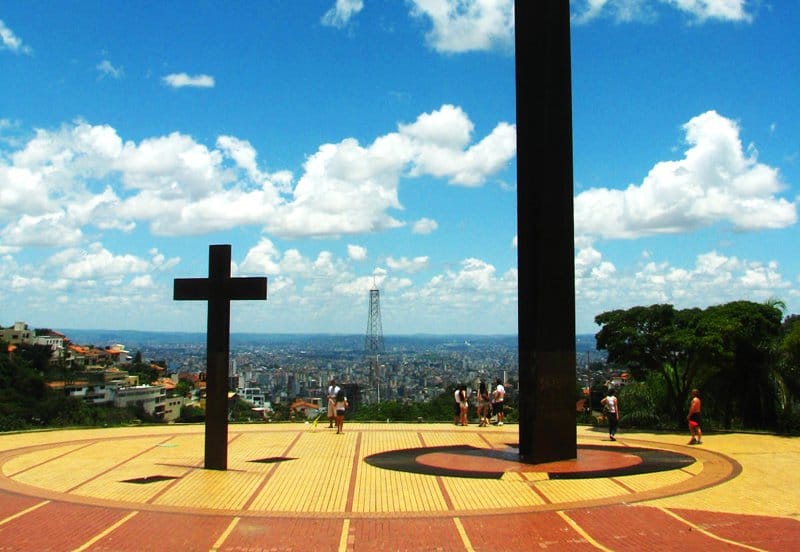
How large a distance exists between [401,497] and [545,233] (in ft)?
20.7

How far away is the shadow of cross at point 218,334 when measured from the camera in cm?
1571

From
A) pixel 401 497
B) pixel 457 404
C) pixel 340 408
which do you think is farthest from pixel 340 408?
pixel 401 497

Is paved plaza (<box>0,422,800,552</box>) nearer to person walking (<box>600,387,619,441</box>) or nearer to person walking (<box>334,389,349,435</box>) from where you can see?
person walking (<box>600,387,619,441</box>)

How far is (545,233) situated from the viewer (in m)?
16.1

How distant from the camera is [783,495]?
1282 cm

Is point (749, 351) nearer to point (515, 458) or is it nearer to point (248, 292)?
point (515, 458)

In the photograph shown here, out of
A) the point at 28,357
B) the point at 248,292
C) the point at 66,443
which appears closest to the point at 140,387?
the point at 28,357

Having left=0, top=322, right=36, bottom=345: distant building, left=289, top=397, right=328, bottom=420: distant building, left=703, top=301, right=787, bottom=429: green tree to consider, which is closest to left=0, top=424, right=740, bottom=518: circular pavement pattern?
left=703, top=301, right=787, bottom=429: green tree

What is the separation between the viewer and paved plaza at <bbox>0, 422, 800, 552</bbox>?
33.4 ft

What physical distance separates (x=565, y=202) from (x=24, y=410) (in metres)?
21.9

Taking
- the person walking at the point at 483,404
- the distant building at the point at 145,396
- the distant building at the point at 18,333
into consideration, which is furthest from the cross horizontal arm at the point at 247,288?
the distant building at the point at 18,333

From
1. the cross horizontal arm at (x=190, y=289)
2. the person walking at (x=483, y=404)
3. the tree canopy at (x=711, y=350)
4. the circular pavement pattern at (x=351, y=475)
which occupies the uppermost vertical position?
the cross horizontal arm at (x=190, y=289)

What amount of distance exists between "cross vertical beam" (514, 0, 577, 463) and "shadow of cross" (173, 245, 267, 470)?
5528 mm

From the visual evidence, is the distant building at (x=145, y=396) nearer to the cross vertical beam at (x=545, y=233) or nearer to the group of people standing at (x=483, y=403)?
the group of people standing at (x=483, y=403)
